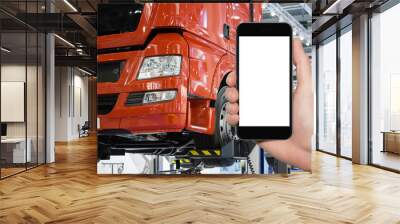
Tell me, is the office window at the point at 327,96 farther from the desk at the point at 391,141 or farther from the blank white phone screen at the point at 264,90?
the blank white phone screen at the point at 264,90

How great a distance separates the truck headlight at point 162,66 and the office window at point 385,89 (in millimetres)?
4336

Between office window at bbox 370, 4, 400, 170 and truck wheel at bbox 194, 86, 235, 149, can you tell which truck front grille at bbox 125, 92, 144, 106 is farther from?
office window at bbox 370, 4, 400, 170

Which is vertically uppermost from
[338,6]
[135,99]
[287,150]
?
[338,6]

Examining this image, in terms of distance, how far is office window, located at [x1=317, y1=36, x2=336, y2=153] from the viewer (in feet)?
33.1

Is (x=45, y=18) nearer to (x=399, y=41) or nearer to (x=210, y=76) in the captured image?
(x=210, y=76)

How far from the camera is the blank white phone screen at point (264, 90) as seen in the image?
70.5 inches

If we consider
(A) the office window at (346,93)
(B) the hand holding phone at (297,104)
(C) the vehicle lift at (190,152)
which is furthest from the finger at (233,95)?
(A) the office window at (346,93)

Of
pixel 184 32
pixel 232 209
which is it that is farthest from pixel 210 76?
pixel 232 209

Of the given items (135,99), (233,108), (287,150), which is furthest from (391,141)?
(233,108)

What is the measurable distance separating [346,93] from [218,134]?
5088 millimetres

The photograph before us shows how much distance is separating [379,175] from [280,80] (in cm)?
546

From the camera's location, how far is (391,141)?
719 cm

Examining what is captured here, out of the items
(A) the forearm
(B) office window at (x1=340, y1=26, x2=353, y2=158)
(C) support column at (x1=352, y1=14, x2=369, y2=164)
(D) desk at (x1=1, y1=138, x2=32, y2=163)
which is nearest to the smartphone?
(A) the forearm

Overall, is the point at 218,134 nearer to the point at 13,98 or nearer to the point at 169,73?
the point at 169,73
